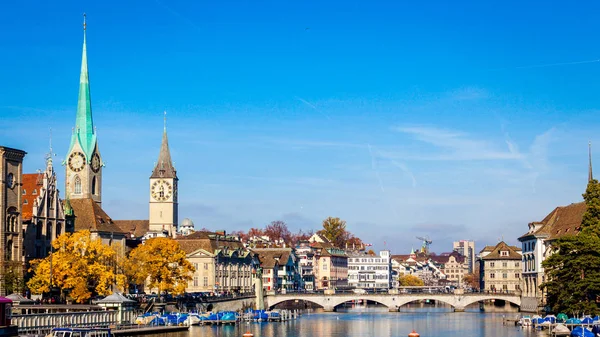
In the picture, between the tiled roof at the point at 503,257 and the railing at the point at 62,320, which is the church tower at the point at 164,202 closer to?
the tiled roof at the point at 503,257

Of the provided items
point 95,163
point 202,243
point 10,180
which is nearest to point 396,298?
point 202,243

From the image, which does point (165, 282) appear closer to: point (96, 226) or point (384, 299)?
point (96, 226)

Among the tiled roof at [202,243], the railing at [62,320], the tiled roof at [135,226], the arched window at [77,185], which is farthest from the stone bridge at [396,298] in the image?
the railing at [62,320]

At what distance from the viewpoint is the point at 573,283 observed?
92.0m

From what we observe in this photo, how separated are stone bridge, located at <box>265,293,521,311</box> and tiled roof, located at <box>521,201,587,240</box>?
1032 centimetres

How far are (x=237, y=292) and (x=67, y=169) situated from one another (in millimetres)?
45536

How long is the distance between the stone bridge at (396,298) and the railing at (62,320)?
188ft

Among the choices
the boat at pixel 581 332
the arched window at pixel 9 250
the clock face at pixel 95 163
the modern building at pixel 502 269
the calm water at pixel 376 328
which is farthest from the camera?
the modern building at pixel 502 269

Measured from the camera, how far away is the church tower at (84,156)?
176m

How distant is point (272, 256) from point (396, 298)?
119ft

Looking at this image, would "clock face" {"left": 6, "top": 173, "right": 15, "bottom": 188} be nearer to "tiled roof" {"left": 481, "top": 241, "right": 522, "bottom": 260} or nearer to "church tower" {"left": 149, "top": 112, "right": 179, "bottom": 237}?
"church tower" {"left": 149, "top": 112, "right": 179, "bottom": 237}

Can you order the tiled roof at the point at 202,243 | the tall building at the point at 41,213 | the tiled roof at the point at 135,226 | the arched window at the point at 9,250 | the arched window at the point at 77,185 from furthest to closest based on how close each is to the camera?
the tiled roof at the point at 135,226
the arched window at the point at 77,185
the tiled roof at the point at 202,243
the tall building at the point at 41,213
the arched window at the point at 9,250

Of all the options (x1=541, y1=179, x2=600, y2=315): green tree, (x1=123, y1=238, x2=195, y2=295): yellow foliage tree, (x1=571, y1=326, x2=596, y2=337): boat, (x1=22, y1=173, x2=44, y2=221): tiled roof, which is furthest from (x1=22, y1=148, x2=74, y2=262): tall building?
(x1=571, y1=326, x2=596, y2=337): boat

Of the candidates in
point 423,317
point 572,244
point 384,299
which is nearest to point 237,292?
point 384,299
